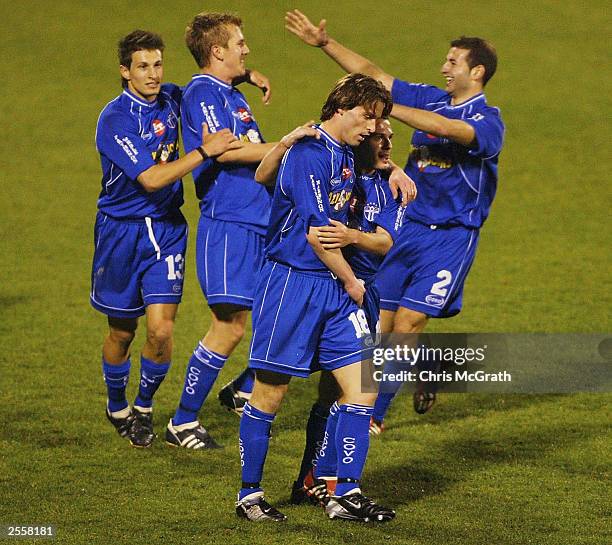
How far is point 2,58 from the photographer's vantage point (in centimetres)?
2114

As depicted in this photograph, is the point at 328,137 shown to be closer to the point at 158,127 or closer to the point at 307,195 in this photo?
the point at 307,195

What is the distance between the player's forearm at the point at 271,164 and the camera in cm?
563

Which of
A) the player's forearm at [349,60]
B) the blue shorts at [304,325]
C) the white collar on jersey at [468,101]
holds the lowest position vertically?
the blue shorts at [304,325]

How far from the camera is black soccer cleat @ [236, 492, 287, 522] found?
226 inches

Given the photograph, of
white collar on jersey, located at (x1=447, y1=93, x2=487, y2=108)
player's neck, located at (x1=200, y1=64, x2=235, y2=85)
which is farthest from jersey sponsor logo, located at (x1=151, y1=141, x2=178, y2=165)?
white collar on jersey, located at (x1=447, y1=93, x2=487, y2=108)

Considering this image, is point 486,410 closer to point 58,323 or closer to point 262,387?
point 262,387

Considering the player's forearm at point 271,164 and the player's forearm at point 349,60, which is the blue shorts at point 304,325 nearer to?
the player's forearm at point 271,164

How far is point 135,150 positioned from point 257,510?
7.14 ft

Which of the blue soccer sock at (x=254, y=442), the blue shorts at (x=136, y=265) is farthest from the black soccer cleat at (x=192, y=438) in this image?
the blue soccer sock at (x=254, y=442)

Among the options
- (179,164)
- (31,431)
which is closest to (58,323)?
(31,431)

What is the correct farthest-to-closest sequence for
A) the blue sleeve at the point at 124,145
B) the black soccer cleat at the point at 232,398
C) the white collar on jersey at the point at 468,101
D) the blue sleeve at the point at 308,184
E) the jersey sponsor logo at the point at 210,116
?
1. the black soccer cleat at the point at 232,398
2. the white collar on jersey at the point at 468,101
3. the jersey sponsor logo at the point at 210,116
4. the blue sleeve at the point at 124,145
5. the blue sleeve at the point at 308,184

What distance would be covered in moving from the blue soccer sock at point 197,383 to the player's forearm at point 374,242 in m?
1.78

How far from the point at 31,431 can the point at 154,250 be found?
1269mm

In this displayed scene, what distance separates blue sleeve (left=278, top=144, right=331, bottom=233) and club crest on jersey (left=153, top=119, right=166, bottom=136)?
5.72 feet
